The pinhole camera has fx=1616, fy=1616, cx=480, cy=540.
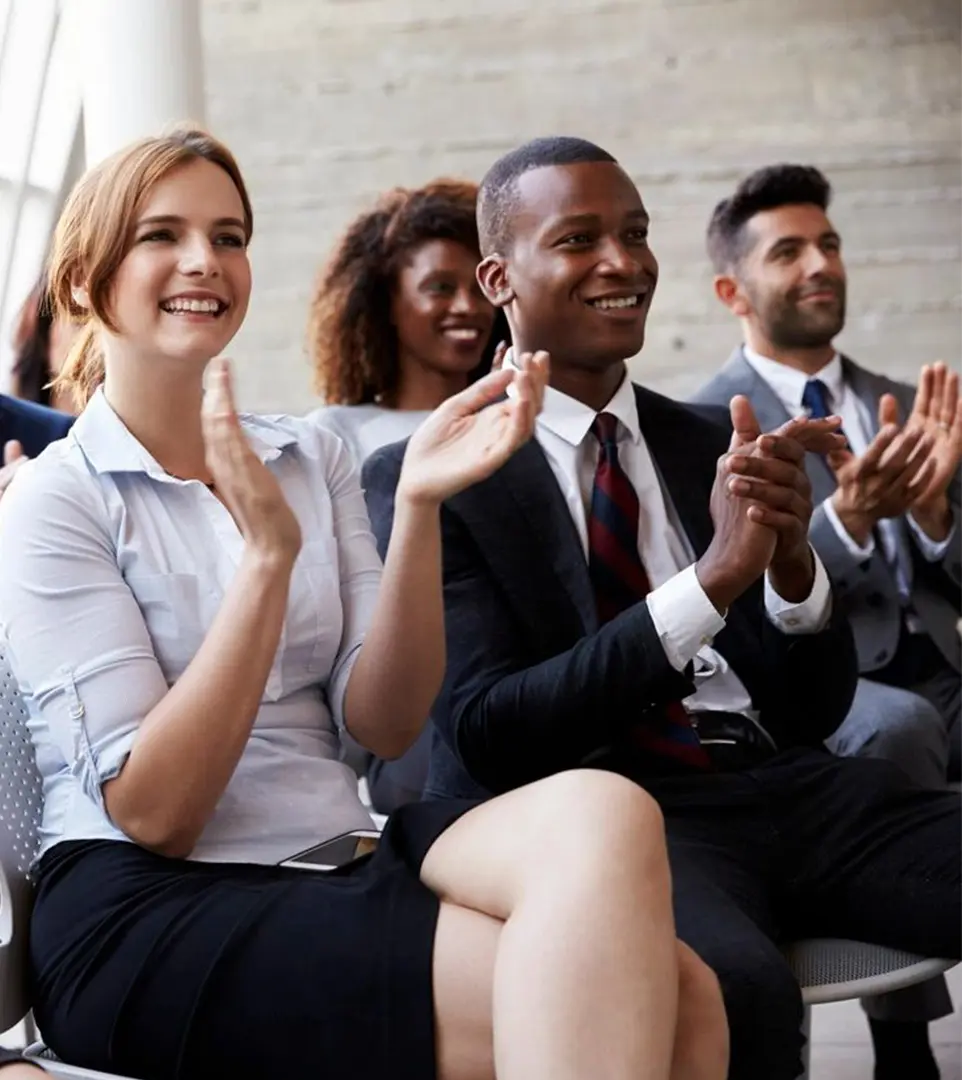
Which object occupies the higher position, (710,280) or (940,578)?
(710,280)

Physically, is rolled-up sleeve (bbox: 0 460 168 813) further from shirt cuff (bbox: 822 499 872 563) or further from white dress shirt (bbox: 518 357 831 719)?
shirt cuff (bbox: 822 499 872 563)

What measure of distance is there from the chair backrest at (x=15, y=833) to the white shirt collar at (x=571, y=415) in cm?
72

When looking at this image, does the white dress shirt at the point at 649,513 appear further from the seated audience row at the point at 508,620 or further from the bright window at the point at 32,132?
the bright window at the point at 32,132

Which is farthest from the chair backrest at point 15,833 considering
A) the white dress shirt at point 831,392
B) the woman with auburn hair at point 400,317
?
the white dress shirt at point 831,392

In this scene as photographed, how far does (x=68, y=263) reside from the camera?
1.67m

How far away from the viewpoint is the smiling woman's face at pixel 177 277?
1643mm

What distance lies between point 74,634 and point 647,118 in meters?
4.39

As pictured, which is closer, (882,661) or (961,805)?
(961,805)

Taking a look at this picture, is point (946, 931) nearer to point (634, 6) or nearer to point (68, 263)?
point (68, 263)

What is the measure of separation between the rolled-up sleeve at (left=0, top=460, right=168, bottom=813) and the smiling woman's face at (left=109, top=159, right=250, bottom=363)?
0.65 ft

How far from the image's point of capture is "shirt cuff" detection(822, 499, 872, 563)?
2350 mm

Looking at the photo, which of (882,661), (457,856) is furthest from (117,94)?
(457,856)

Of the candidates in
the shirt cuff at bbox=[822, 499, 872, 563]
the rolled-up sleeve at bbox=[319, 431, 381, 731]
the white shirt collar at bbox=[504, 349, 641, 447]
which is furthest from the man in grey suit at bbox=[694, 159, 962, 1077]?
the rolled-up sleeve at bbox=[319, 431, 381, 731]

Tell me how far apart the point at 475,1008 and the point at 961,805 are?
68cm
